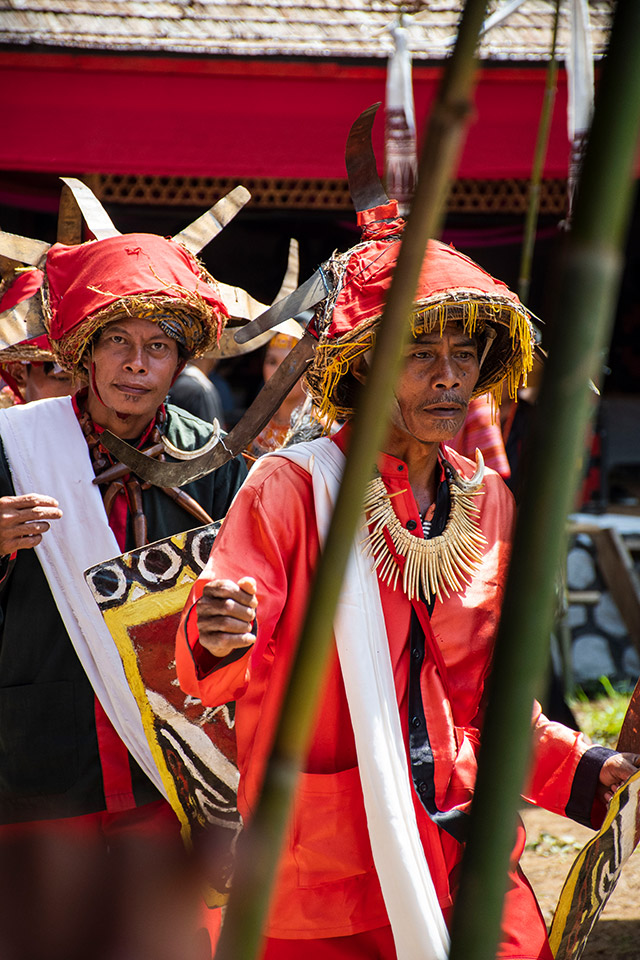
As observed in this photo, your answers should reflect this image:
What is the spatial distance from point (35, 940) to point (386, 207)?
6.06 feet

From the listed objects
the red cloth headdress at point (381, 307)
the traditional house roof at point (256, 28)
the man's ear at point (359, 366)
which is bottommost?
the man's ear at point (359, 366)

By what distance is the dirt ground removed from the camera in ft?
11.0

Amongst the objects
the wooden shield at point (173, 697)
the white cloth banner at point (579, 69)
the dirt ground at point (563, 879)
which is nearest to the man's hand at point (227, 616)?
the wooden shield at point (173, 697)

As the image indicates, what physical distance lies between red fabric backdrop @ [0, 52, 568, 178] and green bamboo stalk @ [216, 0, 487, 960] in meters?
5.08

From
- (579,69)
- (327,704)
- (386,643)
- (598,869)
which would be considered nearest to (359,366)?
(386,643)

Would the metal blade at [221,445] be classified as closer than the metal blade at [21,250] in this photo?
Yes

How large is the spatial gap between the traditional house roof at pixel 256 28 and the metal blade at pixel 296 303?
3569 mm

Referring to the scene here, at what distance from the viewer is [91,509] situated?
2.57 m

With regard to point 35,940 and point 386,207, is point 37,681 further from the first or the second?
point 386,207

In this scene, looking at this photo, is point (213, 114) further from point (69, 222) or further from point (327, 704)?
point (327, 704)

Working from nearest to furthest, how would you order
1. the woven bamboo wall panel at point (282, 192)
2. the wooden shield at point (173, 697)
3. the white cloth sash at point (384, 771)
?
the white cloth sash at point (384, 771) < the wooden shield at point (173, 697) < the woven bamboo wall panel at point (282, 192)

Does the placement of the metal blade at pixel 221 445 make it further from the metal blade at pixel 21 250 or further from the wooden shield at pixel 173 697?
the metal blade at pixel 21 250

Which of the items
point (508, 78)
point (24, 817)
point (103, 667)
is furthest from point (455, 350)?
point (508, 78)

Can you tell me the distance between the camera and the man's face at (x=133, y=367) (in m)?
2.57
